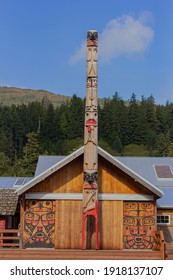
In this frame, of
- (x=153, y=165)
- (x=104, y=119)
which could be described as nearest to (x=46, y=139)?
(x=104, y=119)

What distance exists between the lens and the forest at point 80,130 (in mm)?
95938

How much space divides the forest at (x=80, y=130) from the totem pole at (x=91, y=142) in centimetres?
7088

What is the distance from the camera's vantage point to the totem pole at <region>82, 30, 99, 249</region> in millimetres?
17703

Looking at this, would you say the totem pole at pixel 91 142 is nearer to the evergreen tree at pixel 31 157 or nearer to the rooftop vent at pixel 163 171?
the rooftop vent at pixel 163 171

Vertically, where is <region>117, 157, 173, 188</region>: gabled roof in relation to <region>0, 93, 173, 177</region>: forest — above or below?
below

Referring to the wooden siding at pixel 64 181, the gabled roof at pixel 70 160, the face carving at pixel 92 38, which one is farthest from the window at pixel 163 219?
the face carving at pixel 92 38

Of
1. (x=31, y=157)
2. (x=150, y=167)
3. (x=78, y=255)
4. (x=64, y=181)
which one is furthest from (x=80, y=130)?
(x=78, y=255)

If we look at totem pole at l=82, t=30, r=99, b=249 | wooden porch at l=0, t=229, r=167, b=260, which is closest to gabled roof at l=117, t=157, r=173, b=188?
totem pole at l=82, t=30, r=99, b=249

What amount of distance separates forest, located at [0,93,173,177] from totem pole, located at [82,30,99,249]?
2791 inches

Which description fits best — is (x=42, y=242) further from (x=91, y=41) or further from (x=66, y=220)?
(x=91, y=41)

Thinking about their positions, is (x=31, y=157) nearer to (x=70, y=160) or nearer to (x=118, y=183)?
(x=118, y=183)

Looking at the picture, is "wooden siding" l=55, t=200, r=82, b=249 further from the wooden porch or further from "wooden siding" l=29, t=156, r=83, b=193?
the wooden porch

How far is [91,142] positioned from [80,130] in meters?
86.7
